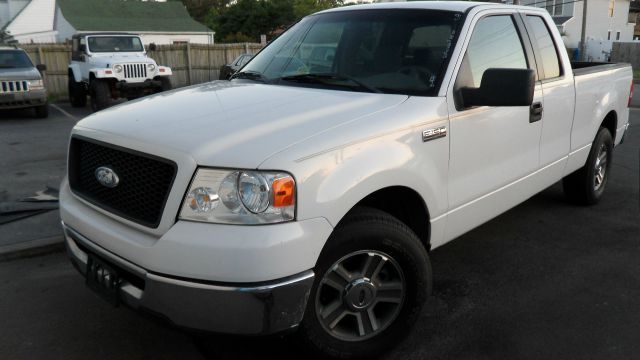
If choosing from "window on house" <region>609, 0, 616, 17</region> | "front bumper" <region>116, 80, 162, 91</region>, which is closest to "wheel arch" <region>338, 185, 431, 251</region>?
"front bumper" <region>116, 80, 162, 91</region>

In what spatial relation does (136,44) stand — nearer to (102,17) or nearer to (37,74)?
(37,74)

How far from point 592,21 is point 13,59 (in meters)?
45.0

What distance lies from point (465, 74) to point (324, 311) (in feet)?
5.38

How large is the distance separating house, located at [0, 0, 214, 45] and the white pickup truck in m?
36.1

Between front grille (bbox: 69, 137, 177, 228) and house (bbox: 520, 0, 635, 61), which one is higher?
house (bbox: 520, 0, 635, 61)

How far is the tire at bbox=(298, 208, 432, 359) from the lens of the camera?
2.60 metres

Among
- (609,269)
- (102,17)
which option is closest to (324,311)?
(609,269)

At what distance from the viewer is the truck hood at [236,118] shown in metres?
2.41

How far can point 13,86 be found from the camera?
1229 cm

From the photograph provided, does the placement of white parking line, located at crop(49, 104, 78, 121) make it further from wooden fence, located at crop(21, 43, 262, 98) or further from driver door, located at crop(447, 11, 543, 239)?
driver door, located at crop(447, 11, 543, 239)

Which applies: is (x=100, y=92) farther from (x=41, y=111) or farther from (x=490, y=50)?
(x=490, y=50)

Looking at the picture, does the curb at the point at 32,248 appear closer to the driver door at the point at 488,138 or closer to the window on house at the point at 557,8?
the driver door at the point at 488,138

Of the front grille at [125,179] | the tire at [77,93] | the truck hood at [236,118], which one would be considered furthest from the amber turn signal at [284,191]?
the tire at [77,93]

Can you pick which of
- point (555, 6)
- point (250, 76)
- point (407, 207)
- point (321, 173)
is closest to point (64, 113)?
point (250, 76)
